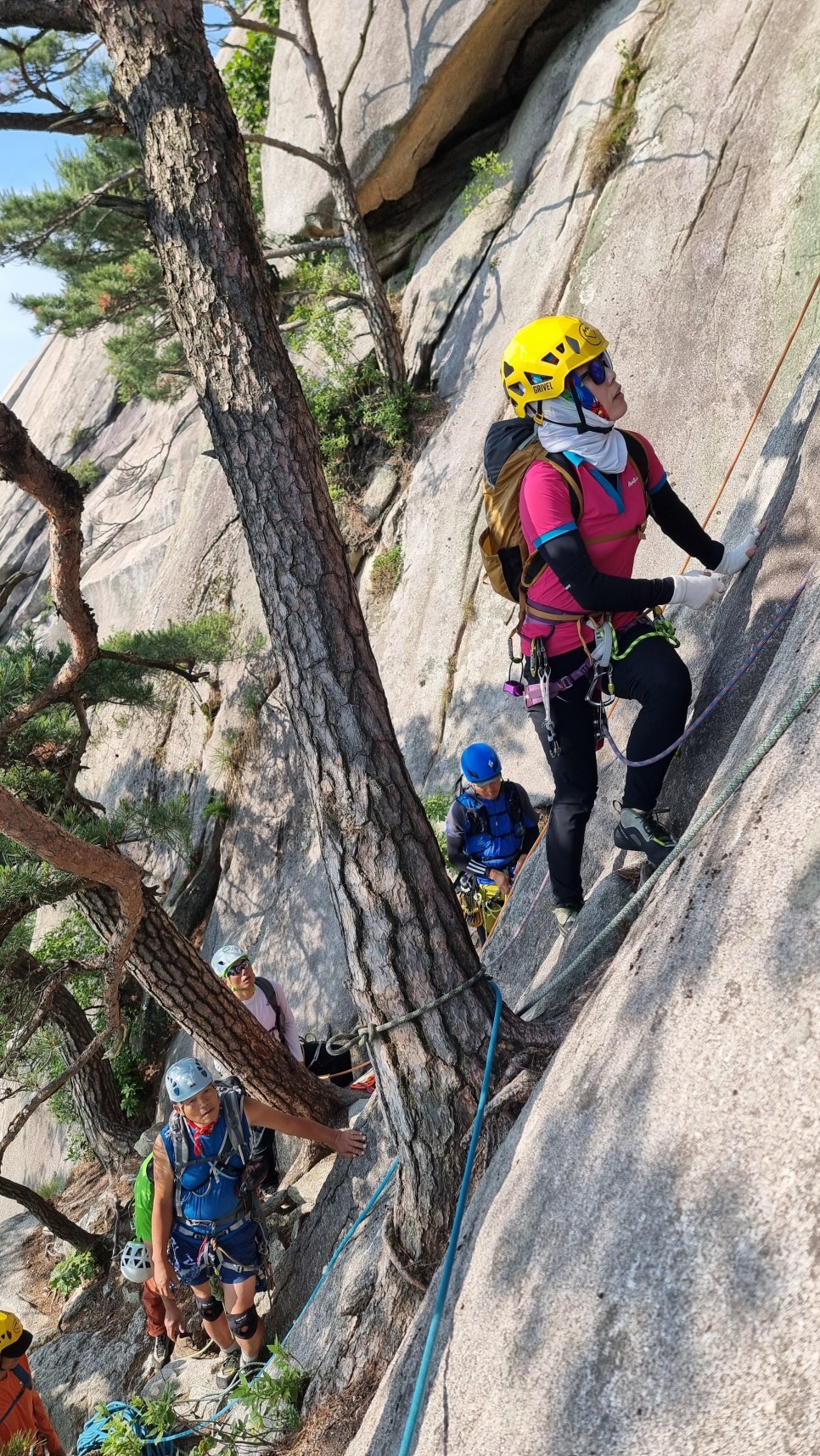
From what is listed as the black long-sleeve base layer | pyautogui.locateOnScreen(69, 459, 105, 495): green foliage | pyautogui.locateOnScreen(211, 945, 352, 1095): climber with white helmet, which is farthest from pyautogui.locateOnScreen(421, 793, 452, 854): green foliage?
pyautogui.locateOnScreen(69, 459, 105, 495): green foliage

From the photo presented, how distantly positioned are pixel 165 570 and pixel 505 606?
277 inches

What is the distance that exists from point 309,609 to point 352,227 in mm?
8415

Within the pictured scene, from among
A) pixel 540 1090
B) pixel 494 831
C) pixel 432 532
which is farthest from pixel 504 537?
pixel 432 532

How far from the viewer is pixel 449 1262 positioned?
10.6ft

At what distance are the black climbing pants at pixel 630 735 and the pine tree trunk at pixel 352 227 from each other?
8115mm

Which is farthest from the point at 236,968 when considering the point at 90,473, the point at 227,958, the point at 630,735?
the point at 90,473

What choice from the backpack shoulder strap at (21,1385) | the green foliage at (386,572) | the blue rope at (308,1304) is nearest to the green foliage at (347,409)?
A: the green foliage at (386,572)

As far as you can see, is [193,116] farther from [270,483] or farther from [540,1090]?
[540,1090]

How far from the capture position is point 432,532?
10.6 m

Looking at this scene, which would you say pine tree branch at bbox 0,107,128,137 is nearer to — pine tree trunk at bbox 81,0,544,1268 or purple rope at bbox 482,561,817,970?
pine tree trunk at bbox 81,0,544,1268

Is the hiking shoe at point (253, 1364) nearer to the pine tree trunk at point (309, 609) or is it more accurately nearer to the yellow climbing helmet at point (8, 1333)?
the yellow climbing helmet at point (8, 1333)

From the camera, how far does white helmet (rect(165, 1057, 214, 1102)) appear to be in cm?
509

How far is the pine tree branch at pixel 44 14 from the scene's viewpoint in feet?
14.0

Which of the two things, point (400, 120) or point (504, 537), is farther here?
point (400, 120)
